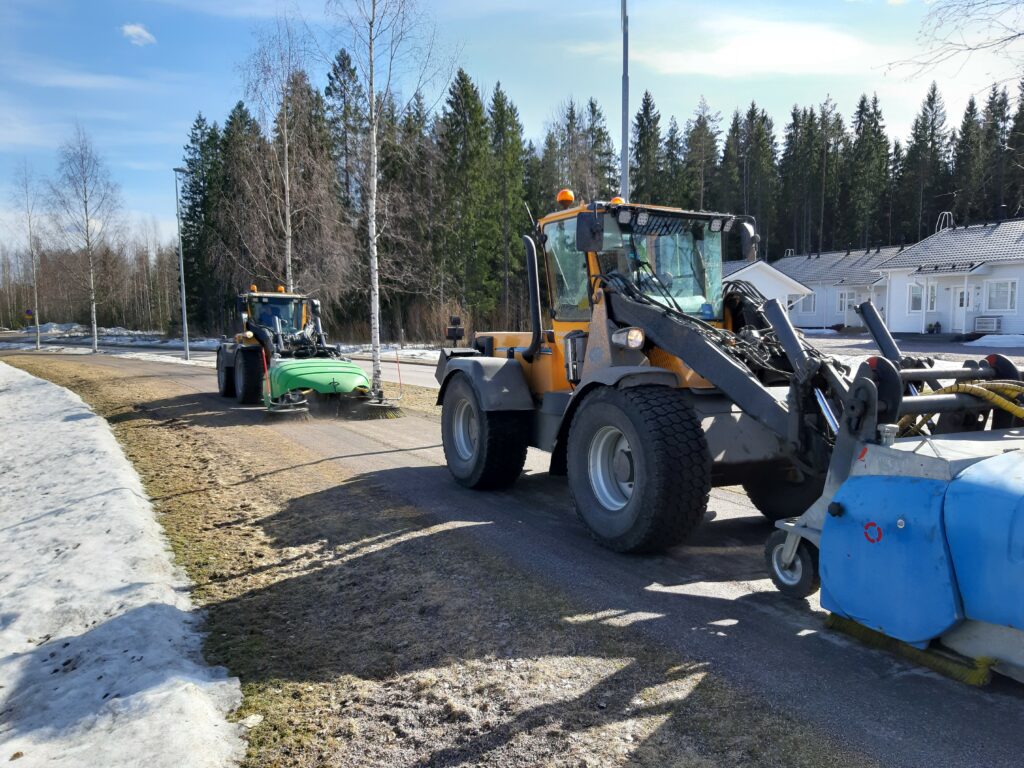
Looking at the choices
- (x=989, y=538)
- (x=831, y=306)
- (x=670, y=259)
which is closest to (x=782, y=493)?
(x=670, y=259)

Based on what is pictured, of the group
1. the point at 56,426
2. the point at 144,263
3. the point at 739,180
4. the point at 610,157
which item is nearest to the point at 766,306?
the point at 56,426

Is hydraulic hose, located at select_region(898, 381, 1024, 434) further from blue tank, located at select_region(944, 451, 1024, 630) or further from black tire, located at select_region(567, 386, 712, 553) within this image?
black tire, located at select_region(567, 386, 712, 553)

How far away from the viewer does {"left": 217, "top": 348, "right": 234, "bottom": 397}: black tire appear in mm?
16541

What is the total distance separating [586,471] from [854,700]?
2.62 m

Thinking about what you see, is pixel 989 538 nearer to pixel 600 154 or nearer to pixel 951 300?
pixel 951 300

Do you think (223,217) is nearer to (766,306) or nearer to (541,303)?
(541,303)

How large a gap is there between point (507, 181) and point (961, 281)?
24.3 meters

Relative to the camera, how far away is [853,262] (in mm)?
45344

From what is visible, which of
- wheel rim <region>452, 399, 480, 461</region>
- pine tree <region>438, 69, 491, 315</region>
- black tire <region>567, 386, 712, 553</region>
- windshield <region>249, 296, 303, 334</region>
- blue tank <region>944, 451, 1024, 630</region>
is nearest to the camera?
blue tank <region>944, 451, 1024, 630</region>

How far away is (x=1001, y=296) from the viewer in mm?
33438

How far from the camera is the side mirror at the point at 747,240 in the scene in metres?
6.60

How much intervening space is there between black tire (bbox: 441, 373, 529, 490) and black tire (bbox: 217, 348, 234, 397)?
1004cm

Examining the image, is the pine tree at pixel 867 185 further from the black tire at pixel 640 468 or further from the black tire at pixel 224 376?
the black tire at pixel 640 468

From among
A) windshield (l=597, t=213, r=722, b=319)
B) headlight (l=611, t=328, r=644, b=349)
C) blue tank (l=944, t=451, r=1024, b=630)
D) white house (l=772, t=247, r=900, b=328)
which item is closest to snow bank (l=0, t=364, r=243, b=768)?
blue tank (l=944, t=451, r=1024, b=630)
